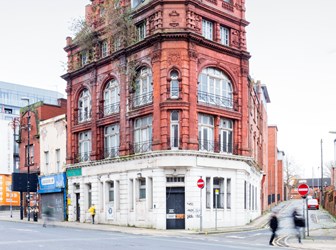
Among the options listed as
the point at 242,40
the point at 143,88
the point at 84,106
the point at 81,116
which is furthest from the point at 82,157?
the point at 242,40

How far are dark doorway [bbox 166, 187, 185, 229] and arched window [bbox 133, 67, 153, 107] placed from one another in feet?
22.3

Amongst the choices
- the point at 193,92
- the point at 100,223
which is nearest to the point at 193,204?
the point at 193,92

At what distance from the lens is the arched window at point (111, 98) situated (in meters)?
43.2

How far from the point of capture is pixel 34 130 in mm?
55594

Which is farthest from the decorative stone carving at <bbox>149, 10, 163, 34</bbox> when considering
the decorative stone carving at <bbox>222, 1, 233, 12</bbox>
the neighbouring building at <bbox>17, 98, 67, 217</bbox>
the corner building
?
the neighbouring building at <bbox>17, 98, 67, 217</bbox>

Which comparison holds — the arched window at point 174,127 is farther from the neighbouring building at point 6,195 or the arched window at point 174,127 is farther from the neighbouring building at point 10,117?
the neighbouring building at point 6,195

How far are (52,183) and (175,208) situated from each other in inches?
737

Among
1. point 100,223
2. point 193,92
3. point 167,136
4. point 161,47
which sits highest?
point 161,47

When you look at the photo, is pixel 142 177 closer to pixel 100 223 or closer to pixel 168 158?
pixel 168 158

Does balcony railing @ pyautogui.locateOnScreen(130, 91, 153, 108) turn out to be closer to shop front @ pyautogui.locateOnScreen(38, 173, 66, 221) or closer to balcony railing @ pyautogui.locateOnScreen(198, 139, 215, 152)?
balcony railing @ pyautogui.locateOnScreen(198, 139, 215, 152)

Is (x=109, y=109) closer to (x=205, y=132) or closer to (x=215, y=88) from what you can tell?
(x=205, y=132)

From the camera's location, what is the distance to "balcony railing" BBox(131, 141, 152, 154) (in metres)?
39.1

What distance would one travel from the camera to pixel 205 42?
127 feet

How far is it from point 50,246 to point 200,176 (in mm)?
16574
